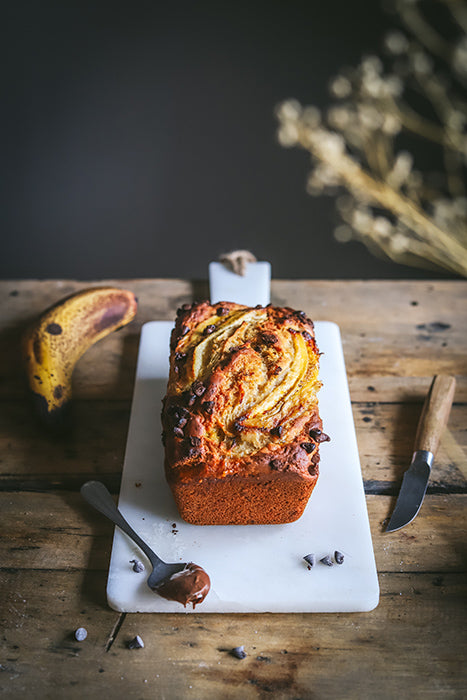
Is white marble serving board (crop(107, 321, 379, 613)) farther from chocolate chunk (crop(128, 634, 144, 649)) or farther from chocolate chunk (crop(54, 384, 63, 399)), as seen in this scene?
chocolate chunk (crop(54, 384, 63, 399))

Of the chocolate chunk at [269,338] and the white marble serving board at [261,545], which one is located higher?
the chocolate chunk at [269,338]

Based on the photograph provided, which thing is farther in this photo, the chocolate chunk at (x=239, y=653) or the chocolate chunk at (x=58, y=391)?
the chocolate chunk at (x=58, y=391)

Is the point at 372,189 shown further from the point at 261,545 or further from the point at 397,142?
the point at 261,545

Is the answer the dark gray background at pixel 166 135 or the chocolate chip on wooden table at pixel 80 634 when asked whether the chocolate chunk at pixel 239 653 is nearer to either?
the chocolate chip on wooden table at pixel 80 634

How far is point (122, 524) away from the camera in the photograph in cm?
181

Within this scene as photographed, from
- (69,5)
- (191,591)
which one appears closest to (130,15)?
(69,5)

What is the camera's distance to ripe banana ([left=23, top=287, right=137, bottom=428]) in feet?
7.09

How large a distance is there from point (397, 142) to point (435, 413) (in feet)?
7.28

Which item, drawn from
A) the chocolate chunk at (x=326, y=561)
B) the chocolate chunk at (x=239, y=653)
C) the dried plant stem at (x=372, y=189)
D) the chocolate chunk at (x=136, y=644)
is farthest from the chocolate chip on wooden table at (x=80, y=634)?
the dried plant stem at (x=372, y=189)

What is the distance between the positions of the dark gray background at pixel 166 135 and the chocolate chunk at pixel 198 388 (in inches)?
94.8

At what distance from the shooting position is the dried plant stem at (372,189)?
3629mm

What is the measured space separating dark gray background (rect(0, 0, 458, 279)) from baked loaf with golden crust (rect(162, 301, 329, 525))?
2.20 meters

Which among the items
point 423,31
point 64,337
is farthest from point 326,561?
point 423,31

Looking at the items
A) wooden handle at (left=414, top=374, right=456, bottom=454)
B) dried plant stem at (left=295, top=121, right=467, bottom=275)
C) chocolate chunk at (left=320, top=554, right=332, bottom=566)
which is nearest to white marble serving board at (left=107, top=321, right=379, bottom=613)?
chocolate chunk at (left=320, top=554, right=332, bottom=566)
